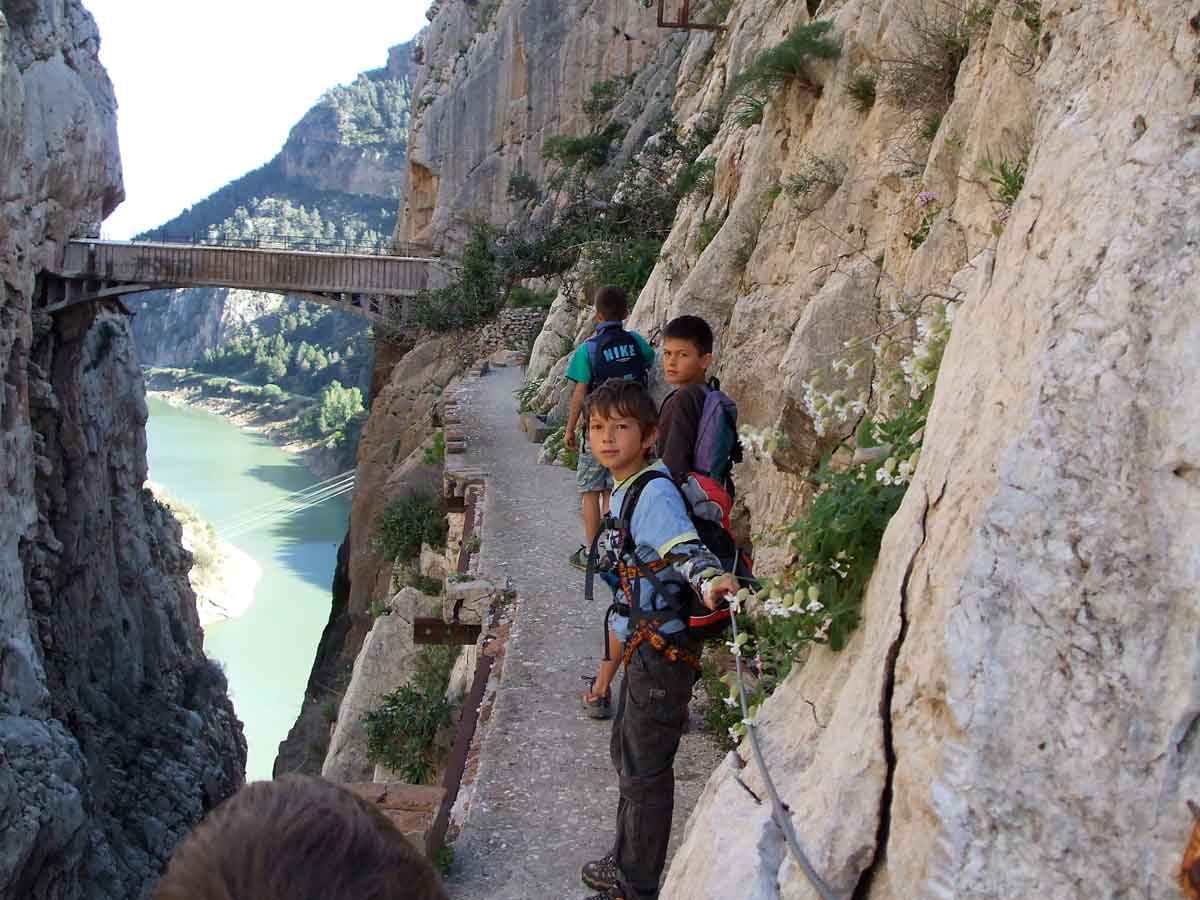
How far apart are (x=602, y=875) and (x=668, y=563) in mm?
1336

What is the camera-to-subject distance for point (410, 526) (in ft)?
39.9

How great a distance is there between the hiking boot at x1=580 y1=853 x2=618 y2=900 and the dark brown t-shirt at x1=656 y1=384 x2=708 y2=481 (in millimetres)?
1322

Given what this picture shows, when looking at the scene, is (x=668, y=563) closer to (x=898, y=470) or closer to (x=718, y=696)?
(x=898, y=470)

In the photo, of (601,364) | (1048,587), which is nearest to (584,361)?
(601,364)

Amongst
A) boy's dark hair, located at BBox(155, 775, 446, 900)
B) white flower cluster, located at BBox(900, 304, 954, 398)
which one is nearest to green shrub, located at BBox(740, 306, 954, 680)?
white flower cluster, located at BBox(900, 304, 954, 398)

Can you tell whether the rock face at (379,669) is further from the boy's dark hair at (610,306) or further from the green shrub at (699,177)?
the green shrub at (699,177)

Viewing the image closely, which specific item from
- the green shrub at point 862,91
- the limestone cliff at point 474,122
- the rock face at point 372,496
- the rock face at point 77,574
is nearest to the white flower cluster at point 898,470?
the green shrub at point 862,91

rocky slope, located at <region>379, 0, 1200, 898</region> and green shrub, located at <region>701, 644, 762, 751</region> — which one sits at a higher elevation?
rocky slope, located at <region>379, 0, 1200, 898</region>

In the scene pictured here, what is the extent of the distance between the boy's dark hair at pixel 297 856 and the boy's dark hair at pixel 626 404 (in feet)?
6.99

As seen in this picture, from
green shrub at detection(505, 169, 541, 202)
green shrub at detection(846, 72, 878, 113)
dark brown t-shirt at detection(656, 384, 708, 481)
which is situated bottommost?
dark brown t-shirt at detection(656, 384, 708, 481)

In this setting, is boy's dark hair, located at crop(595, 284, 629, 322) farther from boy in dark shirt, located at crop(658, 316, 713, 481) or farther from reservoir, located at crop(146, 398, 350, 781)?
reservoir, located at crop(146, 398, 350, 781)

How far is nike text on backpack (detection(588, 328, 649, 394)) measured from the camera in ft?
18.2

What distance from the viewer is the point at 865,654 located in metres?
2.11

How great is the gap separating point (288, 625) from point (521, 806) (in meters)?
43.6
